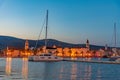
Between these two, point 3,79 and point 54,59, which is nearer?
point 3,79

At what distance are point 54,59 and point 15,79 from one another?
74961 millimetres

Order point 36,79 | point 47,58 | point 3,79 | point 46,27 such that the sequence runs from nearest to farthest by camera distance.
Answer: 1. point 3,79
2. point 36,79
3. point 46,27
4. point 47,58

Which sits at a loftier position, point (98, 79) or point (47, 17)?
point (47, 17)

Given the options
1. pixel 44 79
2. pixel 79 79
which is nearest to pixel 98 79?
pixel 79 79

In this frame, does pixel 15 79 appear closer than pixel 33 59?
Yes

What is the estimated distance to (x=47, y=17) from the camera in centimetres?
11212

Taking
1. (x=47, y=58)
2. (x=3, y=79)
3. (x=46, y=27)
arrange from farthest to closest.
Result: 1. (x=47, y=58)
2. (x=46, y=27)
3. (x=3, y=79)

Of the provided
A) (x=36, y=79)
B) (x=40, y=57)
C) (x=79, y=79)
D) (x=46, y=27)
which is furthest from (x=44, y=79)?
(x=40, y=57)

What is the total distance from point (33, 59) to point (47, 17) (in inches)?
596

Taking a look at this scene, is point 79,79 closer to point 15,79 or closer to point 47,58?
point 15,79

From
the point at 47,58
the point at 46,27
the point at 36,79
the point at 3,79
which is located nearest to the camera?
the point at 3,79

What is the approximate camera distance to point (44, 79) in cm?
4553

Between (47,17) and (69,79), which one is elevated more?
(47,17)

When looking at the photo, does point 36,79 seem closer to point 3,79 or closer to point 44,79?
point 44,79
